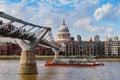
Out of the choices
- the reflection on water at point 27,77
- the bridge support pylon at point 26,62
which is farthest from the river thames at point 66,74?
the bridge support pylon at point 26,62

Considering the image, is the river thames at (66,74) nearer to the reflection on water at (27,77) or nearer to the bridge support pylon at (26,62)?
the reflection on water at (27,77)

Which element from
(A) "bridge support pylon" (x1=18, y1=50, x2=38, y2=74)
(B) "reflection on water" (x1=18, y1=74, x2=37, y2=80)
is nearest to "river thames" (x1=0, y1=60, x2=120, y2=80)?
(B) "reflection on water" (x1=18, y1=74, x2=37, y2=80)

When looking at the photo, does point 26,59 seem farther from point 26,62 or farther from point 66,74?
Answer: point 66,74

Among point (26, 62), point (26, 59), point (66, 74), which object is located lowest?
point (66, 74)

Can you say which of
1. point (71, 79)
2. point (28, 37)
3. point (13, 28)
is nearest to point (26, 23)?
point (28, 37)

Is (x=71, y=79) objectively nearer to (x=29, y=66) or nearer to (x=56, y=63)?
(x=29, y=66)

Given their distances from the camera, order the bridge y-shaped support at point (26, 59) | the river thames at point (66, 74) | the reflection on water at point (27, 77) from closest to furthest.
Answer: the reflection on water at point (27, 77) < the river thames at point (66, 74) < the bridge y-shaped support at point (26, 59)

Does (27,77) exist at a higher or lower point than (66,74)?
lower

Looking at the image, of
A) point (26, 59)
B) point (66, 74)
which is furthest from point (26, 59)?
point (66, 74)

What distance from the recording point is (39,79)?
59.8 meters

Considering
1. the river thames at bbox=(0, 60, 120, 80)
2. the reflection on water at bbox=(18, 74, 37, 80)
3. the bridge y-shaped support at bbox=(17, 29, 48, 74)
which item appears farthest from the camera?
the bridge y-shaped support at bbox=(17, 29, 48, 74)

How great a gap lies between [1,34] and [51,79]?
1393 centimetres

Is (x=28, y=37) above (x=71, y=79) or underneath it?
above

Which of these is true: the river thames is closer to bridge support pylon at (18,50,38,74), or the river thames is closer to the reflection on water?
the reflection on water
